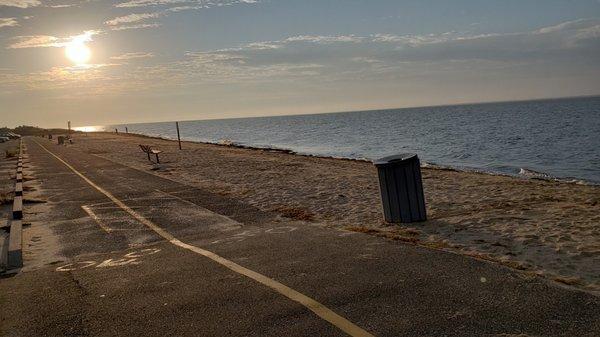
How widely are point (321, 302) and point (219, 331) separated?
1.08m

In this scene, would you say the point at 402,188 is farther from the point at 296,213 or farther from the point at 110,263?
the point at 110,263

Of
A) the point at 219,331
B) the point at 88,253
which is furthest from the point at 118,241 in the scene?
the point at 219,331

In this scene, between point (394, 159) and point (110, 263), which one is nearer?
point (110, 263)

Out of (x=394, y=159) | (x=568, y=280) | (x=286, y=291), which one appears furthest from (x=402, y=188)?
(x=286, y=291)

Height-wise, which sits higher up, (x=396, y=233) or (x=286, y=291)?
(x=286, y=291)


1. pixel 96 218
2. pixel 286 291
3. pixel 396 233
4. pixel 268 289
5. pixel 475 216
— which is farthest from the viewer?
pixel 96 218

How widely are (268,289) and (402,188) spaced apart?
13.4 feet

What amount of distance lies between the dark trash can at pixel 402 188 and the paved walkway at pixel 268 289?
4.20ft

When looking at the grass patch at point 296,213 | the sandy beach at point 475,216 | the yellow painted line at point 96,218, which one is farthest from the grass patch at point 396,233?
the yellow painted line at point 96,218

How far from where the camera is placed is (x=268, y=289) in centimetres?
527

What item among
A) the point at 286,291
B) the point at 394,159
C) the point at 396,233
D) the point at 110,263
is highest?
the point at 394,159

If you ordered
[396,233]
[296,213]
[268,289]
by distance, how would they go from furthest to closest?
[296,213]
[396,233]
[268,289]

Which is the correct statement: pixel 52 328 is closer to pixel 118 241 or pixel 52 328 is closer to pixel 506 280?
pixel 118 241

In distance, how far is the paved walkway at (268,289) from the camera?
4.29 meters
